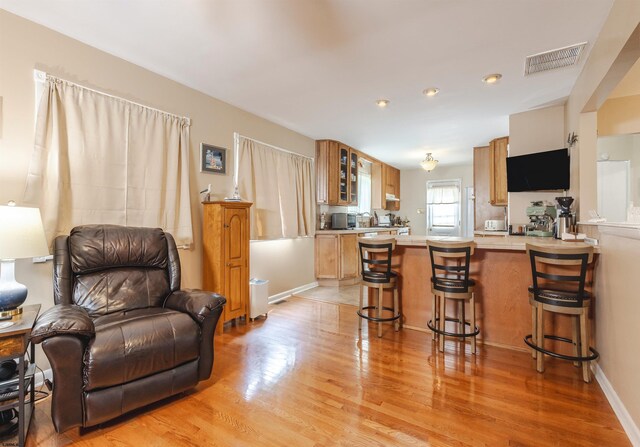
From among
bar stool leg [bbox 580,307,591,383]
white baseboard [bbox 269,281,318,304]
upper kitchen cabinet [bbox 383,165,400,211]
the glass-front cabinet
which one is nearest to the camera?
bar stool leg [bbox 580,307,591,383]

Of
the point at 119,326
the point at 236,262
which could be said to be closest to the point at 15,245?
the point at 119,326

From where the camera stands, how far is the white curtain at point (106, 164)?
92.3 inches

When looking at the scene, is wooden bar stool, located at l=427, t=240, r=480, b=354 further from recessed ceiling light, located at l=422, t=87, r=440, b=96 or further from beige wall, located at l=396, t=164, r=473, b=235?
beige wall, located at l=396, t=164, r=473, b=235

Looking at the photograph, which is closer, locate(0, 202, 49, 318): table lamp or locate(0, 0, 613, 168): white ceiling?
locate(0, 202, 49, 318): table lamp

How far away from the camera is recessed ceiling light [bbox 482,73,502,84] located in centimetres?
313

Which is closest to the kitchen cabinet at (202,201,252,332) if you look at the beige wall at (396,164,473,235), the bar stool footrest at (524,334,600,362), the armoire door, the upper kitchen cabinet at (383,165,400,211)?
the armoire door

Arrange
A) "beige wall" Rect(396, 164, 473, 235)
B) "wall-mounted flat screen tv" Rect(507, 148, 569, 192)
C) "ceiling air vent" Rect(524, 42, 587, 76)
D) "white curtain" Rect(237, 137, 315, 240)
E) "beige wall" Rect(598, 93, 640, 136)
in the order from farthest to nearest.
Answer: "beige wall" Rect(396, 164, 473, 235)
"white curtain" Rect(237, 137, 315, 240)
"wall-mounted flat screen tv" Rect(507, 148, 569, 192)
"beige wall" Rect(598, 93, 640, 136)
"ceiling air vent" Rect(524, 42, 587, 76)

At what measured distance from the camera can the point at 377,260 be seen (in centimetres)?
327

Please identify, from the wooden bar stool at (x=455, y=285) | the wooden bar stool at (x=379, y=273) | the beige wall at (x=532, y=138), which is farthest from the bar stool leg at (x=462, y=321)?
the beige wall at (x=532, y=138)

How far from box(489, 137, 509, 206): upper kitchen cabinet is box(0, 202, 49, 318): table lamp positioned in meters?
6.08

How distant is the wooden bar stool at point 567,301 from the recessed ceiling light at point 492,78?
1842mm

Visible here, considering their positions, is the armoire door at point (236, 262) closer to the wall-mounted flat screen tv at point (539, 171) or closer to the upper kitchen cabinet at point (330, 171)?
the upper kitchen cabinet at point (330, 171)

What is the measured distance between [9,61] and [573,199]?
5.14m

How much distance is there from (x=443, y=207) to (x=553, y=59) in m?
5.69
